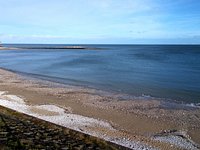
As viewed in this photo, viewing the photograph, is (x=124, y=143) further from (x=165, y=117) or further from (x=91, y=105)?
(x=91, y=105)

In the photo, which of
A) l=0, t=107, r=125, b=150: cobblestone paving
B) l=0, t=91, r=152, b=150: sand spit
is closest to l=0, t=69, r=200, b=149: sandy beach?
l=0, t=91, r=152, b=150: sand spit

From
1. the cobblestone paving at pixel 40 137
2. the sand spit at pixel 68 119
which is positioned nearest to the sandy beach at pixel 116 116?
the sand spit at pixel 68 119

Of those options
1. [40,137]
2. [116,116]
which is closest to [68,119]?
[116,116]

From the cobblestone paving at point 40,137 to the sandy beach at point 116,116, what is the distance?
1.38 metres

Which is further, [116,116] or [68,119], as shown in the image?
[116,116]

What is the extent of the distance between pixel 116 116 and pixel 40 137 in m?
5.24

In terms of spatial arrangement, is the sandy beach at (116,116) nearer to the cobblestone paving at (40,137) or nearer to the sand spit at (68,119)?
the sand spit at (68,119)

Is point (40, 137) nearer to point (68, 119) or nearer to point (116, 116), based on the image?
point (68, 119)

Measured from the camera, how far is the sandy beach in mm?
9797

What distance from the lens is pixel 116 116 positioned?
12.8 m

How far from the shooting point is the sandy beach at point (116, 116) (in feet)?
32.1

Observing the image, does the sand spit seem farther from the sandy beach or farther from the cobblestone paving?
the cobblestone paving

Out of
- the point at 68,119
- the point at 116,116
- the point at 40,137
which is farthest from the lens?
the point at 116,116

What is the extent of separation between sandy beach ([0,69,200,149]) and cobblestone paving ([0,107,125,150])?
1379 millimetres
